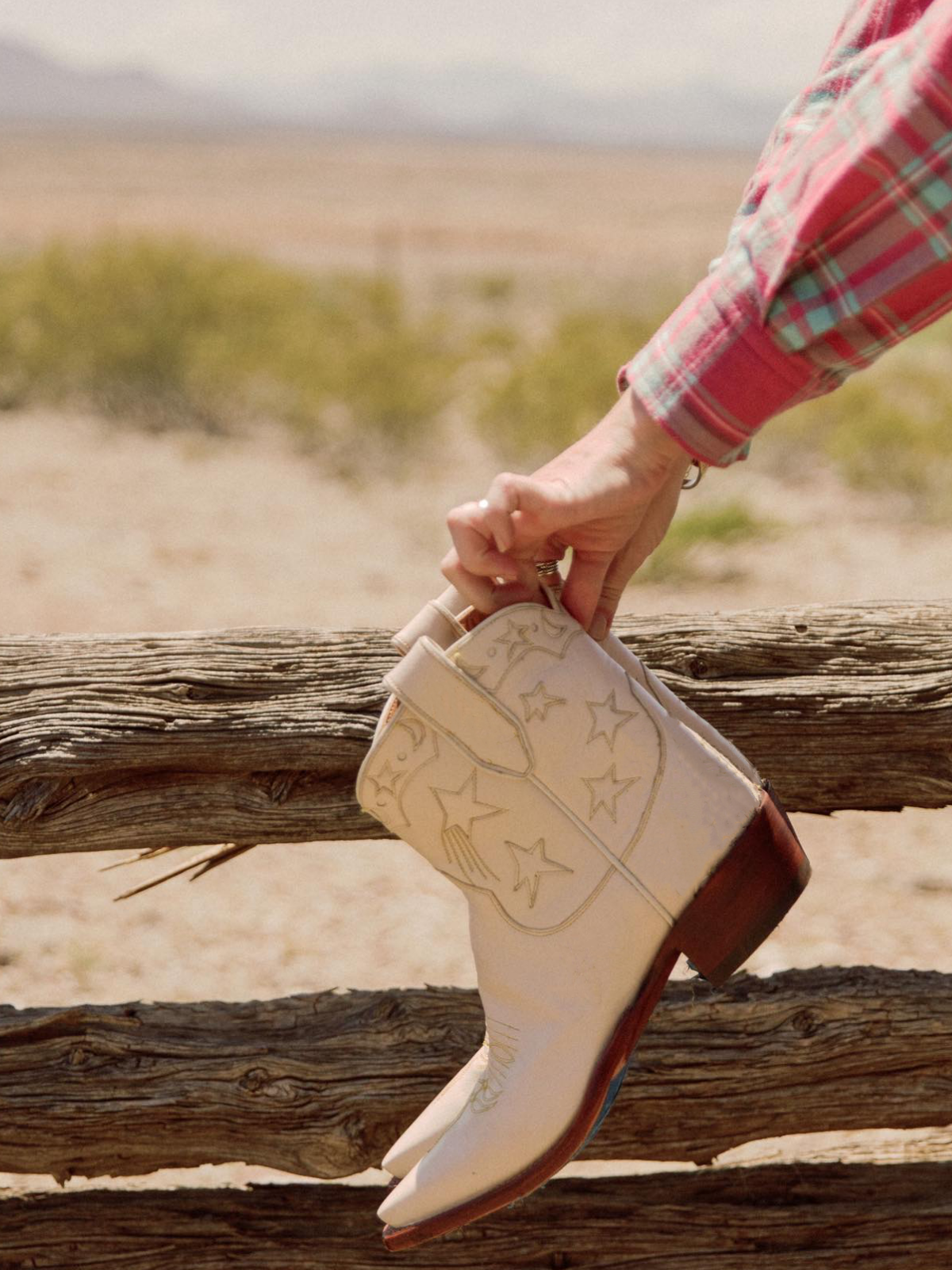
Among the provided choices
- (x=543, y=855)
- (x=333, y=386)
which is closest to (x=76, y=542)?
(x=333, y=386)

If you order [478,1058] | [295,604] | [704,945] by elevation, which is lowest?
[295,604]

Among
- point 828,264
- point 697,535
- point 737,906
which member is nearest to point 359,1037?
point 737,906

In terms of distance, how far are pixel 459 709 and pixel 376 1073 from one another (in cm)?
75

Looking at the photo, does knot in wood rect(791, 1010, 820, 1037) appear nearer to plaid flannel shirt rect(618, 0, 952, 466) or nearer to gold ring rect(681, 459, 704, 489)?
gold ring rect(681, 459, 704, 489)

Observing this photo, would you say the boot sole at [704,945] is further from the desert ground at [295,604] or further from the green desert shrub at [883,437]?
the green desert shrub at [883,437]

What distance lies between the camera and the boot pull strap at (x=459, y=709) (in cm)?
124

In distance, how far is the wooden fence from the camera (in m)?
1.68

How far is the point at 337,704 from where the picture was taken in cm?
168

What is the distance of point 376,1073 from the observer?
1.78 metres

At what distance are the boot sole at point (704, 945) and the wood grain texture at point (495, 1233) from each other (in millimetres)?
568

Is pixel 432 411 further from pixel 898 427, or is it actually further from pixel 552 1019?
pixel 552 1019

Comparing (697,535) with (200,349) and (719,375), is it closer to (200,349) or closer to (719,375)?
(200,349)

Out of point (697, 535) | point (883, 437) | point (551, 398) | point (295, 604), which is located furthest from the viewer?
→ point (551, 398)

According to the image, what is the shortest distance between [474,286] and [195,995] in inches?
807
